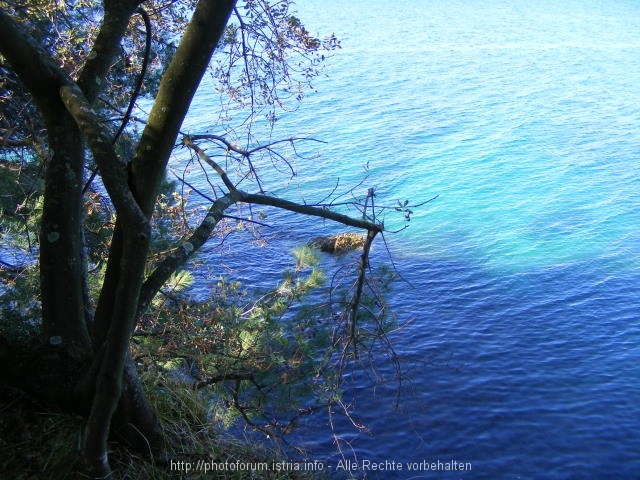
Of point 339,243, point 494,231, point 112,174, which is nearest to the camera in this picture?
point 112,174

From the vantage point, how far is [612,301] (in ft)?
48.1

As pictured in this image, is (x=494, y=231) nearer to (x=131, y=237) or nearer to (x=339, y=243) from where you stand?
(x=339, y=243)

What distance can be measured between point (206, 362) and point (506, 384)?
721 centimetres

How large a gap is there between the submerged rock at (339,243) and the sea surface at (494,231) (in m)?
0.49

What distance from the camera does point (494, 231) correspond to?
18656 mm

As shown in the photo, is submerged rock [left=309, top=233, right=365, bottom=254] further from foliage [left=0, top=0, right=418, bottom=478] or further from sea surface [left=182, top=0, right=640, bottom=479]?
foliage [left=0, top=0, right=418, bottom=478]

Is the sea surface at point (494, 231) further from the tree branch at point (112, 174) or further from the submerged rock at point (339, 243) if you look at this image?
the tree branch at point (112, 174)

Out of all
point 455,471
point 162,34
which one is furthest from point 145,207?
point 455,471

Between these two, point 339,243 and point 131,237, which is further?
point 339,243

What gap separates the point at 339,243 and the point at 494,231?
15.5 feet

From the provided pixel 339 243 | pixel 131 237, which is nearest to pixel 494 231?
pixel 339 243

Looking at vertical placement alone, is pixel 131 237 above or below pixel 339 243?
below

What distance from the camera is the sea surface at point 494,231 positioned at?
10.6m

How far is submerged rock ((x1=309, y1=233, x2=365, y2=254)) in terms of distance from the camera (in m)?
16.8
